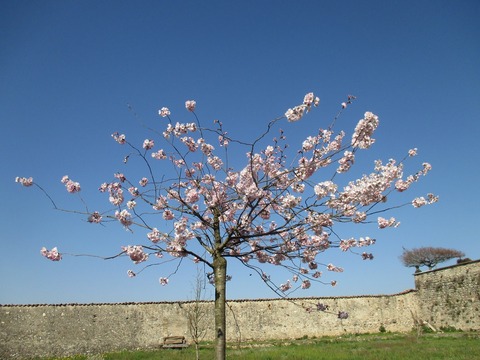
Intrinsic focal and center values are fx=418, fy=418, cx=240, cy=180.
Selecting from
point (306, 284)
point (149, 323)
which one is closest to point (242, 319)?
point (149, 323)

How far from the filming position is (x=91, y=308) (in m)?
21.7

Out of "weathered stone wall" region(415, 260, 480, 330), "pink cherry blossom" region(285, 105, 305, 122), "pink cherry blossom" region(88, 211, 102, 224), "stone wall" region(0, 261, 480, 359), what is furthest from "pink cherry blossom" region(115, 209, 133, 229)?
"weathered stone wall" region(415, 260, 480, 330)

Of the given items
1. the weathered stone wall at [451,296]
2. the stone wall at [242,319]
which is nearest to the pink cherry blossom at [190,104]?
the stone wall at [242,319]

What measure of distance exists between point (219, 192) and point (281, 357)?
29.8 ft

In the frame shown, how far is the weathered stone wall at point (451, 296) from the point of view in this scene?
22.3 metres

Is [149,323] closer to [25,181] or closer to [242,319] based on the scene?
[242,319]

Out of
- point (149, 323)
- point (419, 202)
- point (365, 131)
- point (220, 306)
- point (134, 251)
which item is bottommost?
point (220, 306)

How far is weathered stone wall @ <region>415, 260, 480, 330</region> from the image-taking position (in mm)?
22266

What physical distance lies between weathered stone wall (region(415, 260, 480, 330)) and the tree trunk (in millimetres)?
21374

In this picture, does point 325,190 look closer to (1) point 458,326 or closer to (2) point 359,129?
(2) point 359,129

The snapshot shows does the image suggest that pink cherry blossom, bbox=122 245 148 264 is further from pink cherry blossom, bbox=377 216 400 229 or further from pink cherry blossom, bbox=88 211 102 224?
pink cherry blossom, bbox=377 216 400 229

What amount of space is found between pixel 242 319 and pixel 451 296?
12029mm

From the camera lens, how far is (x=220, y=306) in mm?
5184

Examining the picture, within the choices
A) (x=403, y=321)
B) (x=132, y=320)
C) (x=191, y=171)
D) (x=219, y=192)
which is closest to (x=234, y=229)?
(x=219, y=192)
